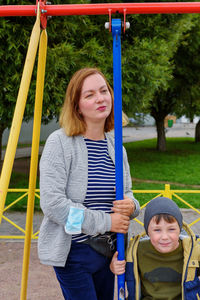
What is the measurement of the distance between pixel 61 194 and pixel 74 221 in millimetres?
147

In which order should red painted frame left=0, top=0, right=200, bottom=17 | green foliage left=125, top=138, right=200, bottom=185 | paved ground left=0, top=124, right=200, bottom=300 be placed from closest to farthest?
red painted frame left=0, top=0, right=200, bottom=17, paved ground left=0, top=124, right=200, bottom=300, green foliage left=125, top=138, right=200, bottom=185

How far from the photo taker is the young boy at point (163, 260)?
7.02ft

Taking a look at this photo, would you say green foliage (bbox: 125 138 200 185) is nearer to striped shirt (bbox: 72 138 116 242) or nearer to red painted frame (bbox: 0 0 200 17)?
red painted frame (bbox: 0 0 200 17)

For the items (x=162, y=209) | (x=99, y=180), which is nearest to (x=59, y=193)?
(x=99, y=180)

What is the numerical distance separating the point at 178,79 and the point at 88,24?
859 centimetres

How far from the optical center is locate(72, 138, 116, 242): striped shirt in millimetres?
1997

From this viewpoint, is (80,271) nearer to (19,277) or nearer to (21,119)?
(21,119)

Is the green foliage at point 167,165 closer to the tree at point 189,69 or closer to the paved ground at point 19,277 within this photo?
the tree at point 189,69

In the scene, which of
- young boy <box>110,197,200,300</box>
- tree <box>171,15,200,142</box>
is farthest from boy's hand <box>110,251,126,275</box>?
tree <box>171,15,200,142</box>

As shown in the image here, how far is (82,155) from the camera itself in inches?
79.4

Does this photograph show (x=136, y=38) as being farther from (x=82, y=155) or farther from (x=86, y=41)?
(x=82, y=155)

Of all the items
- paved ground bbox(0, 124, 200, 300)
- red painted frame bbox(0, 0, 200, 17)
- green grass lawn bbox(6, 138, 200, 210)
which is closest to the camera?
red painted frame bbox(0, 0, 200, 17)

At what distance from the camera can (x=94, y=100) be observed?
2041 millimetres

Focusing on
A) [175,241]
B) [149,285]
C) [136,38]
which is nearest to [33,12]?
[175,241]
